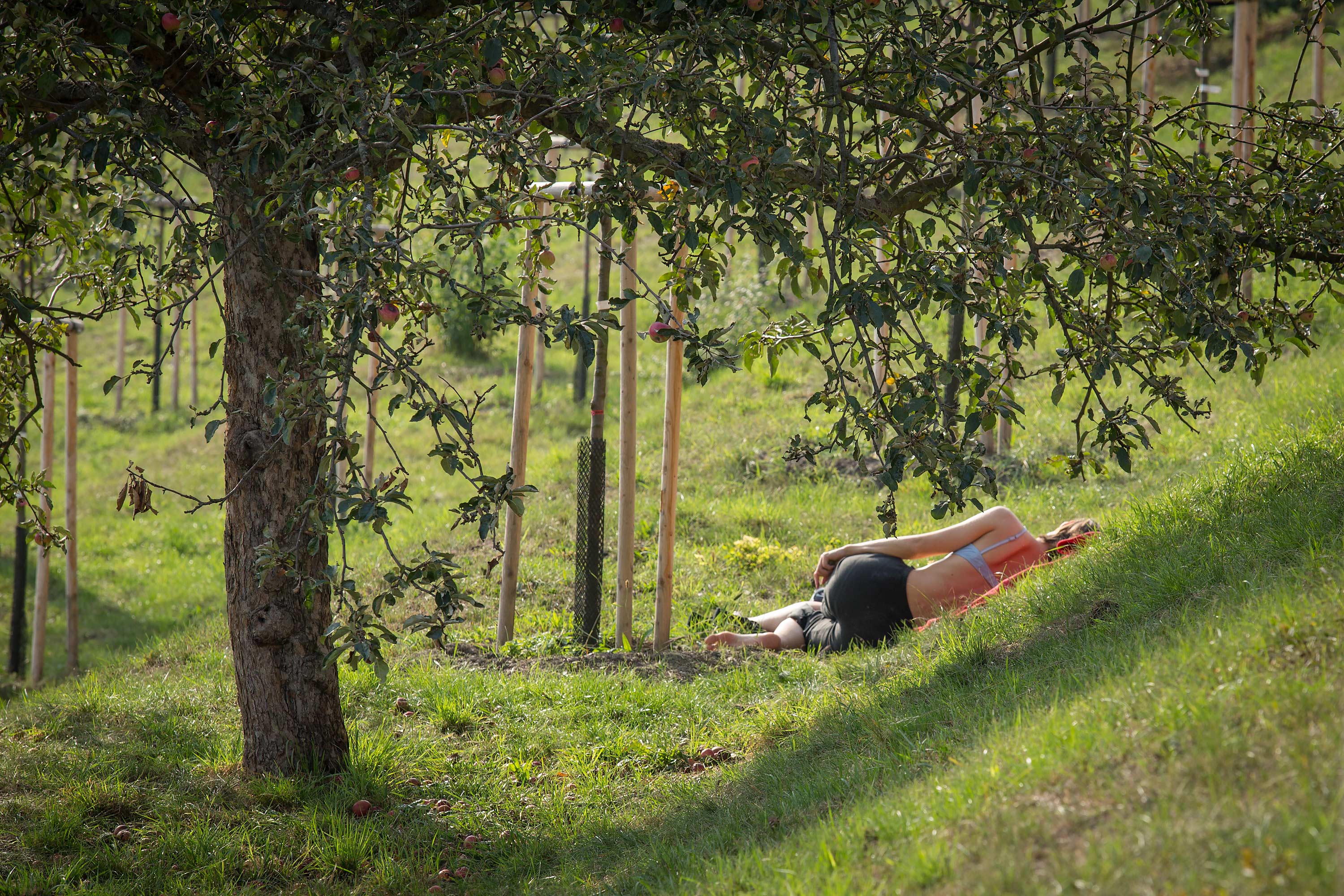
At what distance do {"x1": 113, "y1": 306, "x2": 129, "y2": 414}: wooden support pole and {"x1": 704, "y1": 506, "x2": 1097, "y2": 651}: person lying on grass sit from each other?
9.54 m

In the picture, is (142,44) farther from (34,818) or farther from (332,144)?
(34,818)

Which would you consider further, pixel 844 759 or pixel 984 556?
pixel 984 556

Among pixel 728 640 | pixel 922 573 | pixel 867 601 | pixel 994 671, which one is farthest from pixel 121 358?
pixel 994 671

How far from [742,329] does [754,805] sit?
30.3 feet

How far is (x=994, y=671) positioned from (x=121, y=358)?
41.2ft

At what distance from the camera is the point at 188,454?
1247 centimetres

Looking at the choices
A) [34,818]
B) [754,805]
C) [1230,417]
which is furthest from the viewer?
[1230,417]

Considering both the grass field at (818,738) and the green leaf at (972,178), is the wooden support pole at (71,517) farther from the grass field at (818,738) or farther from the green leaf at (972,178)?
the green leaf at (972,178)

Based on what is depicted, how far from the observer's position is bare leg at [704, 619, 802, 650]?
17.3ft

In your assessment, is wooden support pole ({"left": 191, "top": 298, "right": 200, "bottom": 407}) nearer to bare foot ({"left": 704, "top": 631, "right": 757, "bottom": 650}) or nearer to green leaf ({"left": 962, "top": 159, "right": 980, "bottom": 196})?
bare foot ({"left": 704, "top": 631, "right": 757, "bottom": 650})

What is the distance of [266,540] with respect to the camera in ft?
11.6

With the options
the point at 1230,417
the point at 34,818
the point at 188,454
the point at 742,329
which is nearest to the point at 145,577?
the point at 188,454

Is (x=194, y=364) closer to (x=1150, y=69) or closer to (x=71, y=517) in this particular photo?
(x=71, y=517)

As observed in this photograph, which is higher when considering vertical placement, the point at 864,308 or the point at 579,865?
the point at 864,308
